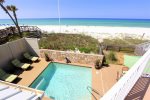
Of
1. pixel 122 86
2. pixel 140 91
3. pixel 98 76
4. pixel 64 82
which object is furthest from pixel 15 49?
pixel 122 86

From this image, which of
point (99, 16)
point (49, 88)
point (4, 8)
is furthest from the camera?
point (99, 16)

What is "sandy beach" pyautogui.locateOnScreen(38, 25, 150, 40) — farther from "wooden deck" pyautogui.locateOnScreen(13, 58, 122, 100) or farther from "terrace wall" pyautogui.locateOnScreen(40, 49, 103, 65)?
"wooden deck" pyautogui.locateOnScreen(13, 58, 122, 100)

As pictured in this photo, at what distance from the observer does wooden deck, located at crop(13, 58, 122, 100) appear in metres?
7.65

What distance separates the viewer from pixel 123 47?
39.3 ft

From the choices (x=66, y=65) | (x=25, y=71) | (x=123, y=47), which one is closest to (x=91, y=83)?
(x=66, y=65)

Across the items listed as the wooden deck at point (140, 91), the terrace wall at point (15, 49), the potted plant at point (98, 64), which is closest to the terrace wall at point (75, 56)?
the potted plant at point (98, 64)

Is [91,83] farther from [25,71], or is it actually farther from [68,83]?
[25,71]

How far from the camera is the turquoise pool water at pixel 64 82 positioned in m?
7.12

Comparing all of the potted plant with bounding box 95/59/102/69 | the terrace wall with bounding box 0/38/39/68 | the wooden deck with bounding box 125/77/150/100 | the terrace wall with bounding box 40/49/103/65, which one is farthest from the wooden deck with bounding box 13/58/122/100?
the wooden deck with bounding box 125/77/150/100

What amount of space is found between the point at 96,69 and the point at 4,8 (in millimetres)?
14523

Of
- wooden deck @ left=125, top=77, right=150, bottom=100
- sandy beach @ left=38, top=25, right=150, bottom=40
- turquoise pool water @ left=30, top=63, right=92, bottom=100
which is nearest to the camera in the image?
wooden deck @ left=125, top=77, right=150, bottom=100

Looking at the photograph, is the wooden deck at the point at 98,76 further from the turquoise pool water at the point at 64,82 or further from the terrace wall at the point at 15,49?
the terrace wall at the point at 15,49

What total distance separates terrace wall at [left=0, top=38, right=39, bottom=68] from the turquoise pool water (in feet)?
8.61

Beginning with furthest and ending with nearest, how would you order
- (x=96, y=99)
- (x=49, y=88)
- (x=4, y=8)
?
(x=4, y=8) → (x=49, y=88) → (x=96, y=99)
